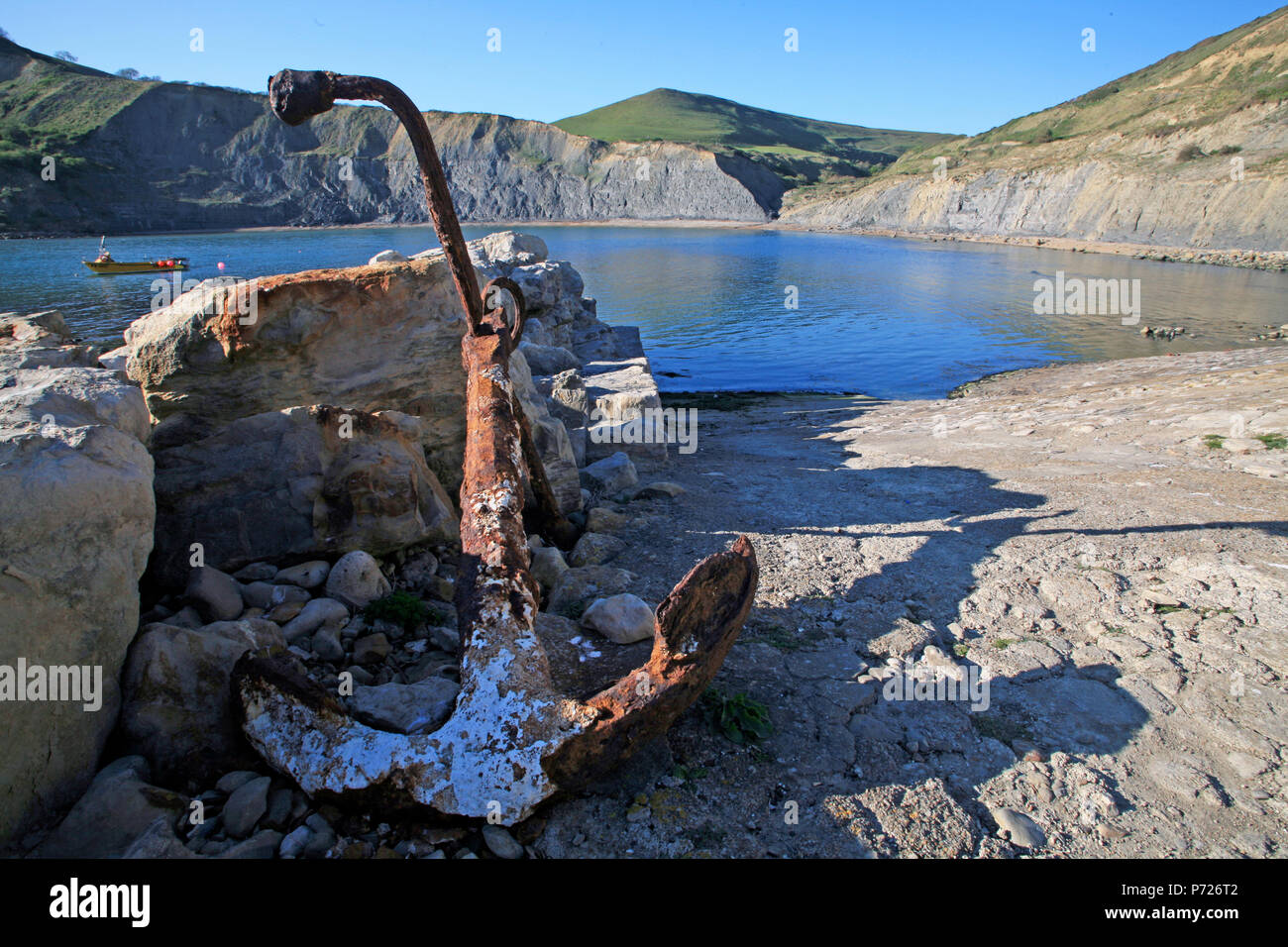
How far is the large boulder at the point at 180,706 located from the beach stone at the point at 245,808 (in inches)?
6.9

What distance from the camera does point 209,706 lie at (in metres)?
2.22

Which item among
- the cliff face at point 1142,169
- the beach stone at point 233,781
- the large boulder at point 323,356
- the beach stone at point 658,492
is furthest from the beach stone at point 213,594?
the cliff face at point 1142,169

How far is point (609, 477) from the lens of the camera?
5.39 m

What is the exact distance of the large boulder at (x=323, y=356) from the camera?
4.05 meters

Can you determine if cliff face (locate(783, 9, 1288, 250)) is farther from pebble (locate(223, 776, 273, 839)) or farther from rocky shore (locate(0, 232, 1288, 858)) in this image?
pebble (locate(223, 776, 273, 839))

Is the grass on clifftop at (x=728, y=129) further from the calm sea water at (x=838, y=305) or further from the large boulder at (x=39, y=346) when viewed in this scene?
the large boulder at (x=39, y=346)

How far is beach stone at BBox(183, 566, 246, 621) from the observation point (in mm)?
2746

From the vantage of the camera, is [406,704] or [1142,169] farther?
[1142,169]

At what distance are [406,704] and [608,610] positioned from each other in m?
0.90

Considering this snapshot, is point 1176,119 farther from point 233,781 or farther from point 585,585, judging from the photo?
point 233,781

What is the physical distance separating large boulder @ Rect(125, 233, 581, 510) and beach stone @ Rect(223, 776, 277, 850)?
2.42 metres

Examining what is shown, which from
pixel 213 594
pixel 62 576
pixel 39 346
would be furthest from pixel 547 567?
pixel 39 346

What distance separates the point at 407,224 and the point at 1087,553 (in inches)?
3920

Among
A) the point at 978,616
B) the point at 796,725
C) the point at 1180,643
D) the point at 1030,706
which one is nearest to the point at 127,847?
the point at 796,725
